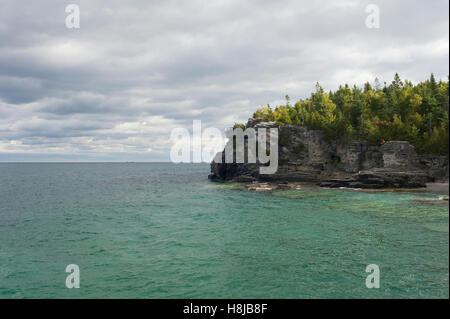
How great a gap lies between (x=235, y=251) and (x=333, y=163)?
6604 cm

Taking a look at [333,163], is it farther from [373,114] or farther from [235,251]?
[235,251]

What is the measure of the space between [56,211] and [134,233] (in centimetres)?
2476

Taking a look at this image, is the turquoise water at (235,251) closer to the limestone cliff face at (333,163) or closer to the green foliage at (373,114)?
the limestone cliff face at (333,163)

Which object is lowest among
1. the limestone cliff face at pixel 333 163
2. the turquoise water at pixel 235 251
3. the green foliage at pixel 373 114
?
the turquoise water at pixel 235 251

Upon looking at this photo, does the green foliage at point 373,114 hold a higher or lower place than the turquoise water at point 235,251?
higher

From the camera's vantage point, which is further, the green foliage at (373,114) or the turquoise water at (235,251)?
the green foliage at (373,114)

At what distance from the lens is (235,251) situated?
2477cm

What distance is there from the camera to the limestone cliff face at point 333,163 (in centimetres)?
6184

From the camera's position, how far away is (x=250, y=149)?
88000 millimetres

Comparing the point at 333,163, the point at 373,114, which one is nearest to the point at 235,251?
the point at 333,163

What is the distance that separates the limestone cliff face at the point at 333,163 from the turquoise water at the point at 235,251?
18.6 m

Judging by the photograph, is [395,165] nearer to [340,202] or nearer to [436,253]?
[340,202]

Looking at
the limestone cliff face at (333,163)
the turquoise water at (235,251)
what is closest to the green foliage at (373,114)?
the limestone cliff face at (333,163)
